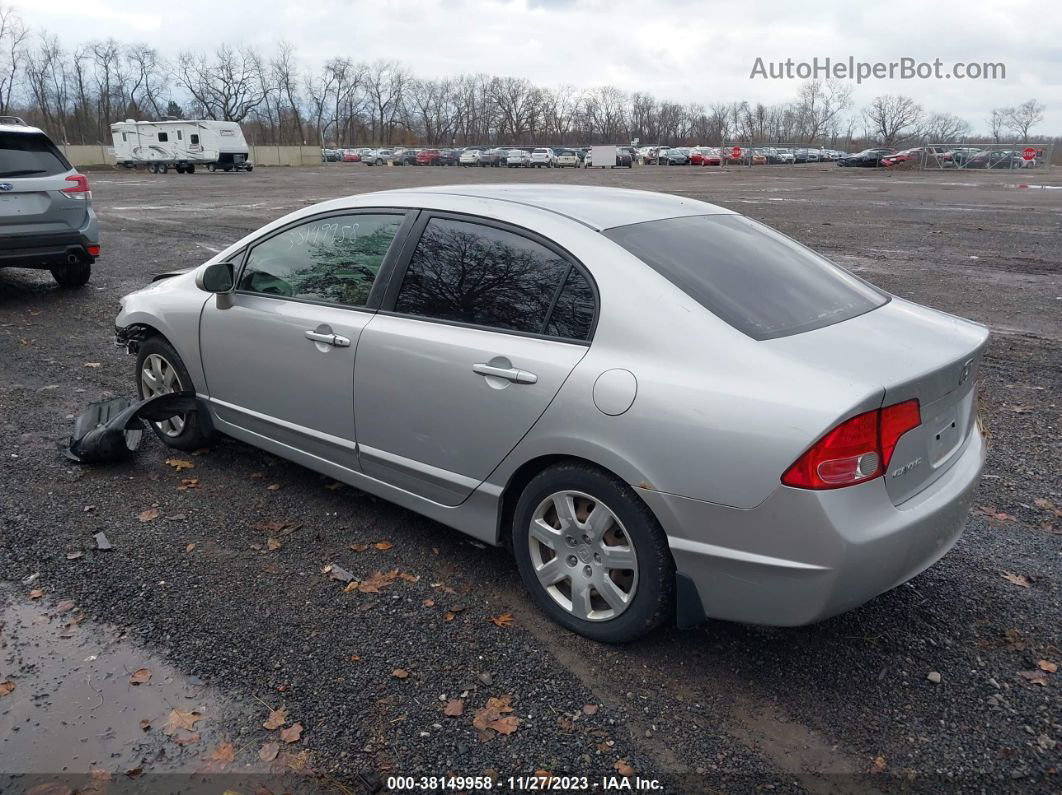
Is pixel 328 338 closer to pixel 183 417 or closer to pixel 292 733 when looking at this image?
pixel 183 417

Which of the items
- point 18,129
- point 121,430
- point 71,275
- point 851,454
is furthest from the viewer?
point 71,275

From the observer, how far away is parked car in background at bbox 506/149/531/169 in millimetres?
66312

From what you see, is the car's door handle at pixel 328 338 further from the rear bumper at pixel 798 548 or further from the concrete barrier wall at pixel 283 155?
the concrete barrier wall at pixel 283 155

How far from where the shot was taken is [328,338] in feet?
12.8

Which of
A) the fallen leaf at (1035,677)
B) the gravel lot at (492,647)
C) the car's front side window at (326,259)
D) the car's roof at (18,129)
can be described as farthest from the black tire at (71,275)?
the fallen leaf at (1035,677)

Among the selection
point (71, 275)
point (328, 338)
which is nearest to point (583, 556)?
point (328, 338)

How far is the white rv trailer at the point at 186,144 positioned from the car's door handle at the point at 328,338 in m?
54.5

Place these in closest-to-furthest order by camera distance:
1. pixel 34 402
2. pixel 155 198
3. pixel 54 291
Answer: pixel 34 402, pixel 54 291, pixel 155 198

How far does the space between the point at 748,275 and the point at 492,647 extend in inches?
70.5

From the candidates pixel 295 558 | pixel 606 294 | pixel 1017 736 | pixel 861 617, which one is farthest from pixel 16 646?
pixel 1017 736

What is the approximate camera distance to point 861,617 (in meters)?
3.39

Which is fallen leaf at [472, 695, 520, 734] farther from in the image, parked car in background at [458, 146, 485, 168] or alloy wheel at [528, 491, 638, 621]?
parked car in background at [458, 146, 485, 168]

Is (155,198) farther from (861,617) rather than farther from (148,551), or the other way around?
(861,617)

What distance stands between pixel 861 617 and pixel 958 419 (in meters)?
0.89
